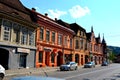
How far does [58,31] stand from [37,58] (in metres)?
10.1

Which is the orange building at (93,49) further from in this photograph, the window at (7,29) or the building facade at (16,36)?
the window at (7,29)

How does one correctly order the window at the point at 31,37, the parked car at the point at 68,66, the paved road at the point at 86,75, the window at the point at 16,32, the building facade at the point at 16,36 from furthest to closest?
the parked car at the point at 68,66 < the window at the point at 31,37 < the window at the point at 16,32 < the building facade at the point at 16,36 < the paved road at the point at 86,75

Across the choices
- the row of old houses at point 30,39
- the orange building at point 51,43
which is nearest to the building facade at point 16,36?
the row of old houses at point 30,39

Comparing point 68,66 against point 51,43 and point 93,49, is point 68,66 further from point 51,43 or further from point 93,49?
point 93,49

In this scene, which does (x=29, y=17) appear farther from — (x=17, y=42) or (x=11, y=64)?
(x=11, y=64)

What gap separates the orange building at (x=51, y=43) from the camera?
41719mm

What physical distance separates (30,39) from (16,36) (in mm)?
4293

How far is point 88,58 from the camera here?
73.1m

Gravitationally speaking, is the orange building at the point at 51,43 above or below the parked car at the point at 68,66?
above

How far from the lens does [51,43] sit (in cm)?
4566

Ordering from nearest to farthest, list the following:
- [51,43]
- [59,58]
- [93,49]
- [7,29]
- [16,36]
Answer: [7,29] < [16,36] < [51,43] < [59,58] < [93,49]

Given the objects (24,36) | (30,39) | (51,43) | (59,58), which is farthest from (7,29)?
(59,58)

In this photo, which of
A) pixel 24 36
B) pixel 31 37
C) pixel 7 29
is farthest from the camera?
pixel 31 37

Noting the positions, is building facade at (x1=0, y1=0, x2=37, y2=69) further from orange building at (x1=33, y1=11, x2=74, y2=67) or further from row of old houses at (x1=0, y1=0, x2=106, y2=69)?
orange building at (x1=33, y1=11, x2=74, y2=67)
